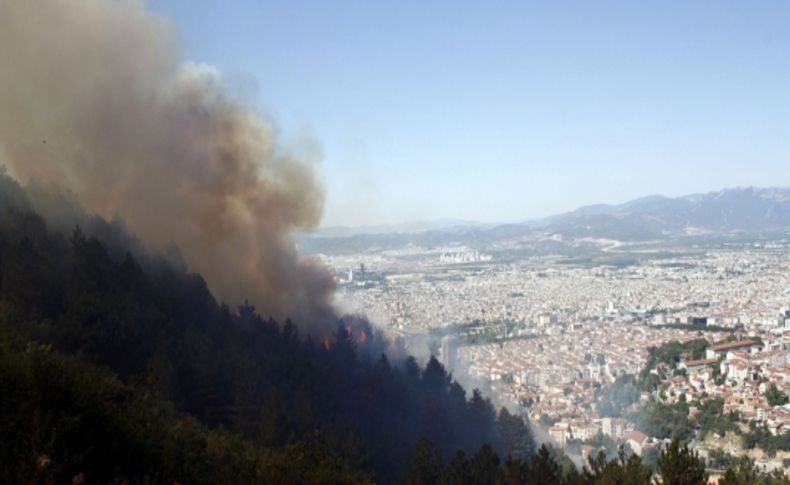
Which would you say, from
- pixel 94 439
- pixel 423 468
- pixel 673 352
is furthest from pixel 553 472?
pixel 673 352

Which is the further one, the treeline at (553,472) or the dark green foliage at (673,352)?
the dark green foliage at (673,352)

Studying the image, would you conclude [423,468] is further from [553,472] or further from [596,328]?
[596,328]

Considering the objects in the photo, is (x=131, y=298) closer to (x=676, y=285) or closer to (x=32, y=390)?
(x=32, y=390)

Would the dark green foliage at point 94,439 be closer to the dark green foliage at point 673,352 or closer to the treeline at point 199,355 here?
the treeline at point 199,355

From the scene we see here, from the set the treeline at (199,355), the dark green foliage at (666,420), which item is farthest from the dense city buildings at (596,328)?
the treeline at (199,355)

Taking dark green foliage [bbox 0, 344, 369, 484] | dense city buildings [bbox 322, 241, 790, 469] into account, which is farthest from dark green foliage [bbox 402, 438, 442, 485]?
dense city buildings [bbox 322, 241, 790, 469]

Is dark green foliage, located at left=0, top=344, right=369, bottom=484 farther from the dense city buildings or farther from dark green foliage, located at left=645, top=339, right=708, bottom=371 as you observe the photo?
dark green foliage, located at left=645, top=339, right=708, bottom=371

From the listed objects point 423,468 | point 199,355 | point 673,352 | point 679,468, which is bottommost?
point 673,352
